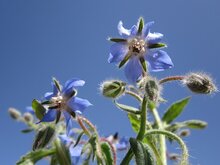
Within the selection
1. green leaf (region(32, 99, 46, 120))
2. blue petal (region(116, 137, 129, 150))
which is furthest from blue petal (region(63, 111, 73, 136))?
blue petal (region(116, 137, 129, 150))

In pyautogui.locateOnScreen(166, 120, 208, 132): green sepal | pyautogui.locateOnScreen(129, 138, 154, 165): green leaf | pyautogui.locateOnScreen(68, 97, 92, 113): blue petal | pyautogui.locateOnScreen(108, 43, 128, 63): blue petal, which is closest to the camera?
pyautogui.locateOnScreen(129, 138, 154, 165): green leaf

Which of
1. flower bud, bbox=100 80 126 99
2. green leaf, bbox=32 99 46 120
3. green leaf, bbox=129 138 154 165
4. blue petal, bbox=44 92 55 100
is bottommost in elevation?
green leaf, bbox=129 138 154 165

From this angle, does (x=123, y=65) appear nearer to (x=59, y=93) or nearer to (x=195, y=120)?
(x=59, y=93)

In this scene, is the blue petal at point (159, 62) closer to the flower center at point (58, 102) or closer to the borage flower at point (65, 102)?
the borage flower at point (65, 102)

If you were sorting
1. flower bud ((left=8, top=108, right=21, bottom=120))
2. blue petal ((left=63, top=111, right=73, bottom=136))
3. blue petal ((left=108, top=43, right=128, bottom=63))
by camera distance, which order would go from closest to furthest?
1. blue petal ((left=63, top=111, right=73, bottom=136))
2. blue petal ((left=108, top=43, right=128, bottom=63))
3. flower bud ((left=8, top=108, right=21, bottom=120))

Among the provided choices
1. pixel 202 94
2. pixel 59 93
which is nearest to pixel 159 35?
pixel 202 94

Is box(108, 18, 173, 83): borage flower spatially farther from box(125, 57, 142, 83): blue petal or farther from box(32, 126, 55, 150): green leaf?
box(32, 126, 55, 150): green leaf
